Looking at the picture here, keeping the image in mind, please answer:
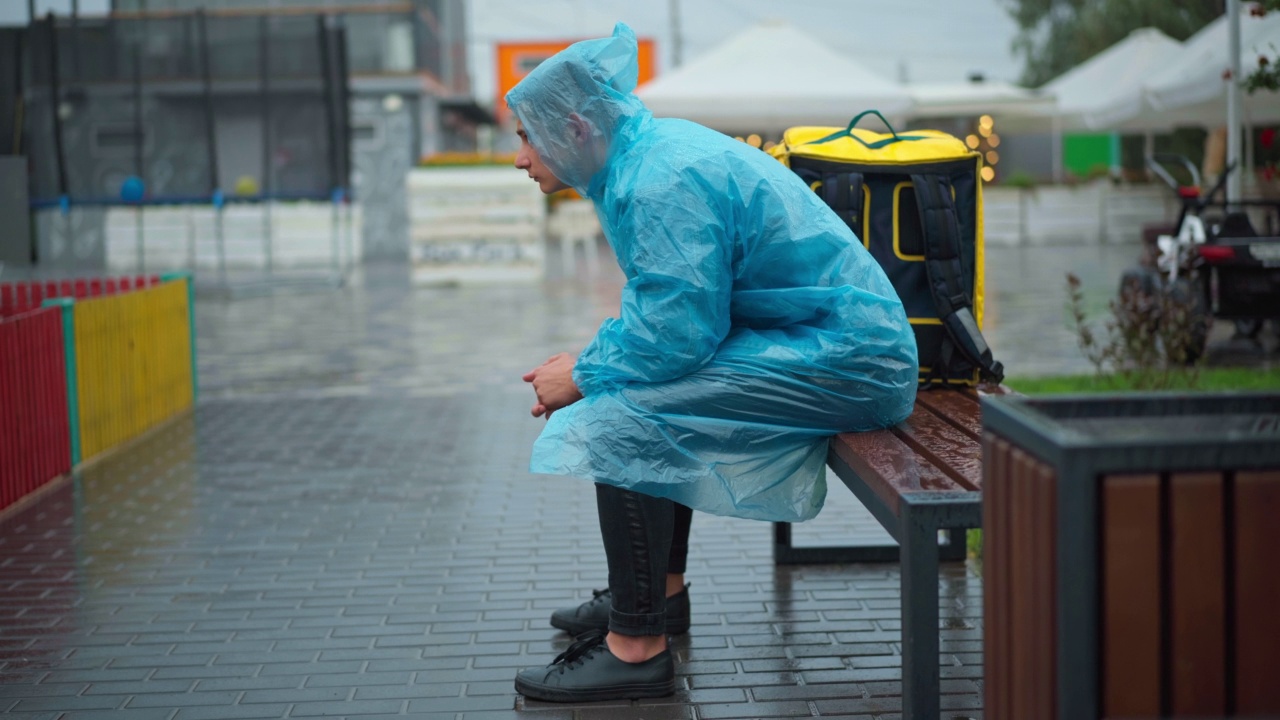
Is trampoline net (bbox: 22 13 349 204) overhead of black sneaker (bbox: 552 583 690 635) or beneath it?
overhead

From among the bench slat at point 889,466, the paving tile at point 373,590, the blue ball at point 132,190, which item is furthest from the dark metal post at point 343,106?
the bench slat at point 889,466

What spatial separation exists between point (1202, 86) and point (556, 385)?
42.1 feet

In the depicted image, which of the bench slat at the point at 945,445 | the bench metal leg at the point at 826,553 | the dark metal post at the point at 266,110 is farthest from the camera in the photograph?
the dark metal post at the point at 266,110

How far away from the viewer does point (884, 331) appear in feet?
11.1

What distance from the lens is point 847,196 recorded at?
13.9ft

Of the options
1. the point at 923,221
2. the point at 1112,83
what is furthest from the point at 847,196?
the point at 1112,83

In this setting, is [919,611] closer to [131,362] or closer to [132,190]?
[131,362]

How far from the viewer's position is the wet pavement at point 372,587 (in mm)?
3609

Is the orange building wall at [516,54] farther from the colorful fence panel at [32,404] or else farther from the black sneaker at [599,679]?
the black sneaker at [599,679]

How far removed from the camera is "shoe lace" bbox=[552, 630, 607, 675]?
11.7 ft

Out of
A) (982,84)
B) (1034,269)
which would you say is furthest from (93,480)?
(982,84)

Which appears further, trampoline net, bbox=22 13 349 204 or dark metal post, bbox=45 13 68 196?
trampoline net, bbox=22 13 349 204

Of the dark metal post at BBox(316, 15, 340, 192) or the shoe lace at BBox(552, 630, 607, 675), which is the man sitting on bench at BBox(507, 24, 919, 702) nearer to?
the shoe lace at BBox(552, 630, 607, 675)

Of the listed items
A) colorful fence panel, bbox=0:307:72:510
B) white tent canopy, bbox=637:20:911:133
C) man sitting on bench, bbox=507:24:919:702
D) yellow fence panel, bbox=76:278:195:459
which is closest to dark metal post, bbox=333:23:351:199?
white tent canopy, bbox=637:20:911:133
